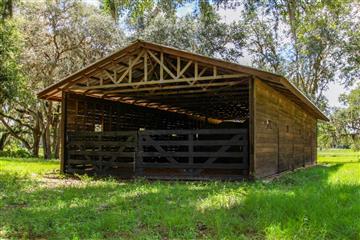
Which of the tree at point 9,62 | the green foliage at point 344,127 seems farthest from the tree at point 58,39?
the green foliage at point 344,127

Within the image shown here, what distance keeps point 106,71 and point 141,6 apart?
373 cm

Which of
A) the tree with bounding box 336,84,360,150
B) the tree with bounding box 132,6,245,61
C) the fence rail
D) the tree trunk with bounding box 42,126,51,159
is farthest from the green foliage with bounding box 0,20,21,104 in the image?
the tree with bounding box 336,84,360,150

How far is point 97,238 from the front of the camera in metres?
4.77

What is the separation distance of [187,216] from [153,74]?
838cm

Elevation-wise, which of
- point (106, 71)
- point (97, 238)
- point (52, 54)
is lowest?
point (97, 238)

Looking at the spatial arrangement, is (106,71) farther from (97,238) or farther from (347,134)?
(347,134)

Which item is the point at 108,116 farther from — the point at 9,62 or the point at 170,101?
the point at 9,62

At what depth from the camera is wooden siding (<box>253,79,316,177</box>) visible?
11.5 meters

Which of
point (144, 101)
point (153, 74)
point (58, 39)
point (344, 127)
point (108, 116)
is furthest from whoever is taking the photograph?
point (344, 127)

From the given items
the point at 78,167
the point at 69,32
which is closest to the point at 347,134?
the point at 69,32

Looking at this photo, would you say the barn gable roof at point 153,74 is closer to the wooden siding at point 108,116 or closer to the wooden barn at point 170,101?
the wooden barn at point 170,101

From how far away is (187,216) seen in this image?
5.79 meters

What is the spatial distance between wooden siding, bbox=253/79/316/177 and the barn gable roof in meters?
0.57

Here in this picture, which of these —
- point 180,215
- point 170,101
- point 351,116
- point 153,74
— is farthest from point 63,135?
point 351,116
